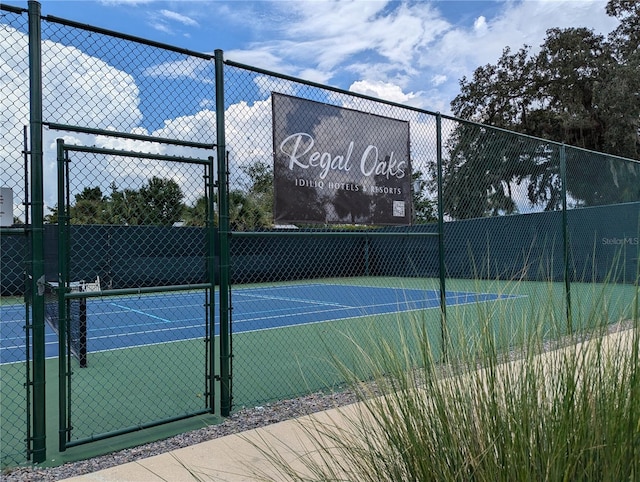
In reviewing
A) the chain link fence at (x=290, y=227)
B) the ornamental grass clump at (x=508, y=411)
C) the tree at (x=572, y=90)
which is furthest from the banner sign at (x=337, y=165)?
the tree at (x=572, y=90)

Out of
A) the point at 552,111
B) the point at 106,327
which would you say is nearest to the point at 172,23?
the point at 106,327

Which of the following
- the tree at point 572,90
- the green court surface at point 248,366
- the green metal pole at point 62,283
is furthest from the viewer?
the tree at point 572,90

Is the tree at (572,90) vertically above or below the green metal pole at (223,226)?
above

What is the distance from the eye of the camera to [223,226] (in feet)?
14.6

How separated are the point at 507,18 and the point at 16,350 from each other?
12716 mm

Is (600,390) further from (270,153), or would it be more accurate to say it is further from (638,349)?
(270,153)

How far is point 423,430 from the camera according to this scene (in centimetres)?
188

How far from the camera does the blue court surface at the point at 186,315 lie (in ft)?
31.9

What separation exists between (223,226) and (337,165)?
1536 millimetres

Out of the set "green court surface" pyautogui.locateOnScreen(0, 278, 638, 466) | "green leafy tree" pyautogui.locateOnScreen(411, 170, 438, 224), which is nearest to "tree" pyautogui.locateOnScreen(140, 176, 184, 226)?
"green court surface" pyautogui.locateOnScreen(0, 278, 638, 466)

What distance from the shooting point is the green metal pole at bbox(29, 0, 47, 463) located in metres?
3.45

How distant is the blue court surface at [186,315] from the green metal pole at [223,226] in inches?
75.9

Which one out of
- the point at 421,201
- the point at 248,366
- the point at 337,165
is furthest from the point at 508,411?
the point at 248,366

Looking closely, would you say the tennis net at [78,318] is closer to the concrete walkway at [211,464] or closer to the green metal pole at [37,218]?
the green metal pole at [37,218]
